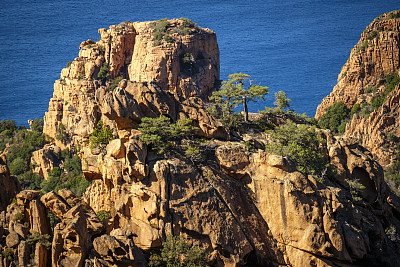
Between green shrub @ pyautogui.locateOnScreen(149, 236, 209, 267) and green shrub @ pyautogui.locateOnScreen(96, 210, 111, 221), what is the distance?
5.85m

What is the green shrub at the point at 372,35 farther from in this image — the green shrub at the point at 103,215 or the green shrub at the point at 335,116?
the green shrub at the point at 103,215

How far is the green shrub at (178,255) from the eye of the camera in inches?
2005

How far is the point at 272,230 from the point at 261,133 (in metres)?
13.5

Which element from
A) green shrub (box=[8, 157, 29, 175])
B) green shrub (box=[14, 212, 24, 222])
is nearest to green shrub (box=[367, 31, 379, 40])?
green shrub (box=[8, 157, 29, 175])

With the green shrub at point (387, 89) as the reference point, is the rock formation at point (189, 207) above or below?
below

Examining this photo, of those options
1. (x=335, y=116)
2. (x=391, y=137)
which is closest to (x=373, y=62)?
(x=335, y=116)

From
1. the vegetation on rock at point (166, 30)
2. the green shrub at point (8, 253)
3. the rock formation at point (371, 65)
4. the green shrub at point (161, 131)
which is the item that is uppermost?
the vegetation on rock at point (166, 30)

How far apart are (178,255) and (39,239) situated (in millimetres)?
10990

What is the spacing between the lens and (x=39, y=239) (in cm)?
5231

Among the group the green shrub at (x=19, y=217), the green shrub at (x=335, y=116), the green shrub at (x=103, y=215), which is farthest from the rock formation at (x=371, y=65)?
the green shrub at (x=19, y=217)

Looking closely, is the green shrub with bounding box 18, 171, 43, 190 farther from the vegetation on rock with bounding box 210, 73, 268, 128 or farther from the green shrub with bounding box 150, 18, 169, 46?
the vegetation on rock with bounding box 210, 73, 268, 128

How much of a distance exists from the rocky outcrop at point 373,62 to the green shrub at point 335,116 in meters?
2.09

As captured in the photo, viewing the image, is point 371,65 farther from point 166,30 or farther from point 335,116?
point 166,30

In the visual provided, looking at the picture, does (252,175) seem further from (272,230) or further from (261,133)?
(261,133)
